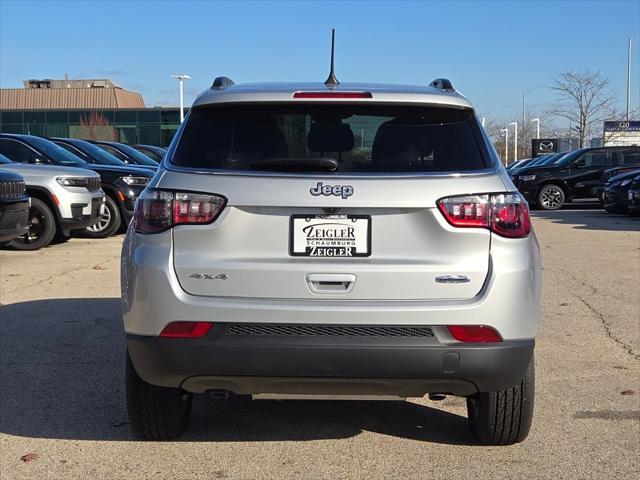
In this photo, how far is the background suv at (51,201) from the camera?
11.6m

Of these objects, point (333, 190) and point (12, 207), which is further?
point (12, 207)

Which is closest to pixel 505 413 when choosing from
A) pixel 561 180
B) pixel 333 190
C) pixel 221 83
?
pixel 333 190

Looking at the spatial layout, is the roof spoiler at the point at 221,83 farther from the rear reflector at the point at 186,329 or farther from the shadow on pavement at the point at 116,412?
the shadow on pavement at the point at 116,412

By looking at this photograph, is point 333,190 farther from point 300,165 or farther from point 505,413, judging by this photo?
point 505,413

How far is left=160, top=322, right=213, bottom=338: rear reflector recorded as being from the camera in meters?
3.29

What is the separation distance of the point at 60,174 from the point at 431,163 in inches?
370

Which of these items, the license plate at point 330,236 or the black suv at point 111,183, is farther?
the black suv at point 111,183

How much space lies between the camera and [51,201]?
38.2ft

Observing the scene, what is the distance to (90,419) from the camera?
4.35 metres

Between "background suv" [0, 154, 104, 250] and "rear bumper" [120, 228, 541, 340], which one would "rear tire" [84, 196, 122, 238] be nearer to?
"background suv" [0, 154, 104, 250]

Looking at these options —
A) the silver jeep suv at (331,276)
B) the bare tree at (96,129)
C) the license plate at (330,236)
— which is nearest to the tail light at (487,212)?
the silver jeep suv at (331,276)

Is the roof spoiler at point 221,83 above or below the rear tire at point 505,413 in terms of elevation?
above

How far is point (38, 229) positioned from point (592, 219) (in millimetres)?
12406

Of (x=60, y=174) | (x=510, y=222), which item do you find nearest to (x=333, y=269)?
(x=510, y=222)
